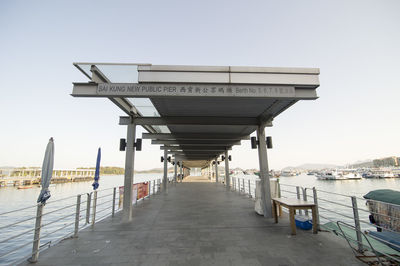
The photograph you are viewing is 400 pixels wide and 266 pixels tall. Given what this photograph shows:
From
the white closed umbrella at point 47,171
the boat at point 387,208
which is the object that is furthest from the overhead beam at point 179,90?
the boat at point 387,208

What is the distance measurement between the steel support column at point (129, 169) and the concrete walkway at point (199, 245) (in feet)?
1.57

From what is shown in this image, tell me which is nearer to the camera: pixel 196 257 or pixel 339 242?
pixel 196 257

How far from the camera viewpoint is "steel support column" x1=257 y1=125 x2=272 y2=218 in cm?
597

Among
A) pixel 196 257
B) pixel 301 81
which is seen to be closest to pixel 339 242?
pixel 196 257

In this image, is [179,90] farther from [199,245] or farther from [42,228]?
[42,228]

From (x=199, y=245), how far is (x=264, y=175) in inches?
137

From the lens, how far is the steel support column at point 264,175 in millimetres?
5973

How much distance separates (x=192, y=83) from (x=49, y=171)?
11.8ft

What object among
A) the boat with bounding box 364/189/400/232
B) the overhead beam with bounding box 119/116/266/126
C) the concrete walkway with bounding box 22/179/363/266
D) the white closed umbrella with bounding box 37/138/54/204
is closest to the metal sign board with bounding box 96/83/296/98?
the white closed umbrella with bounding box 37/138/54/204

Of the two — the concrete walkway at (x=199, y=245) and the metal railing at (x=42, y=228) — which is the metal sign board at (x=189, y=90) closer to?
the metal railing at (x=42, y=228)

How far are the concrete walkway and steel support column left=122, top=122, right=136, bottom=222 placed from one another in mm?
480

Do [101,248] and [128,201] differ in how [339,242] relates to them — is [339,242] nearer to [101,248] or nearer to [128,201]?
[101,248]

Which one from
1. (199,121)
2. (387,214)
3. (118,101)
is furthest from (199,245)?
(387,214)

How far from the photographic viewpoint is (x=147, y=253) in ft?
11.5
